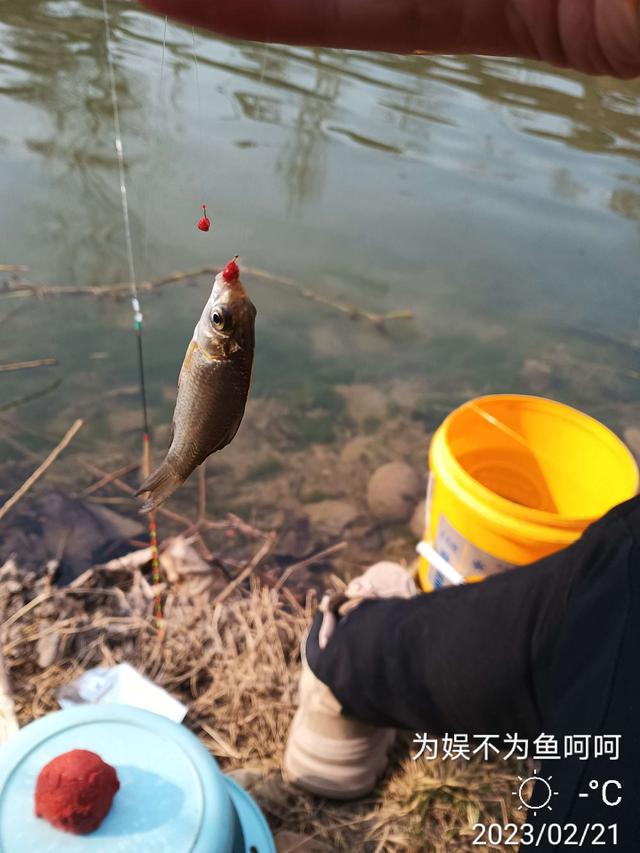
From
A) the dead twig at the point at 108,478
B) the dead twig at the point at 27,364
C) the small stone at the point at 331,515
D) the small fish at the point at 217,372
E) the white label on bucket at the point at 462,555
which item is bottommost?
the small stone at the point at 331,515

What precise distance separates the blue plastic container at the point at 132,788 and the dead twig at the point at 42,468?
1.45 metres

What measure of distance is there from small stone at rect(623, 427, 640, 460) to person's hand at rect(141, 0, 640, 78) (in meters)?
2.87

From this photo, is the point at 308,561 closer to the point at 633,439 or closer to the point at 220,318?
the point at 633,439

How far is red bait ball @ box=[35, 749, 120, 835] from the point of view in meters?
1.62

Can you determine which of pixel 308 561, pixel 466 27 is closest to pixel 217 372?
pixel 466 27

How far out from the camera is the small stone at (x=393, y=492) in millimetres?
3543

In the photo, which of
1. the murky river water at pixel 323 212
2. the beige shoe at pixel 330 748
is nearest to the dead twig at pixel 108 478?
the murky river water at pixel 323 212

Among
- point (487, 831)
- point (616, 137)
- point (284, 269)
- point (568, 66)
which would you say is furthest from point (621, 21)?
point (616, 137)

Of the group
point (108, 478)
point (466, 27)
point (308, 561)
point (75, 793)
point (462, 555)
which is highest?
point (466, 27)

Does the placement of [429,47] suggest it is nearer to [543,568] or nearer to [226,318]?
[226,318]

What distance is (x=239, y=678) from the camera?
8.35ft

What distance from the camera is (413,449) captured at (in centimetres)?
386

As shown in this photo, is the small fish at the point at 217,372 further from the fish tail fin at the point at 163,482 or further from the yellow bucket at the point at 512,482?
the yellow bucket at the point at 512,482

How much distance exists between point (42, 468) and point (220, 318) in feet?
7.64
